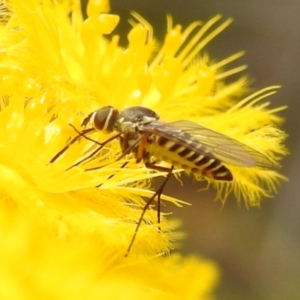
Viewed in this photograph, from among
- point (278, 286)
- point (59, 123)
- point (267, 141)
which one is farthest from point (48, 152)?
point (278, 286)

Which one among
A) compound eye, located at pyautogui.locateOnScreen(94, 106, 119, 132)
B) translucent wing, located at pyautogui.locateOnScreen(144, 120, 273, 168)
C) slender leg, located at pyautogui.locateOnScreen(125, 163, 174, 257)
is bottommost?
slender leg, located at pyautogui.locateOnScreen(125, 163, 174, 257)

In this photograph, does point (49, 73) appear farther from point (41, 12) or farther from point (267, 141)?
point (267, 141)

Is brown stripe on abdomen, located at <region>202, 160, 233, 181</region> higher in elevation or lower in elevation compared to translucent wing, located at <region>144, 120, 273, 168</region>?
lower

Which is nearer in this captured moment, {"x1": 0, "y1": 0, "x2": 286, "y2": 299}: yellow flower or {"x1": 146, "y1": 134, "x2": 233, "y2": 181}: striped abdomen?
{"x1": 0, "y1": 0, "x2": 286, "y2": 299}: yellow flower
